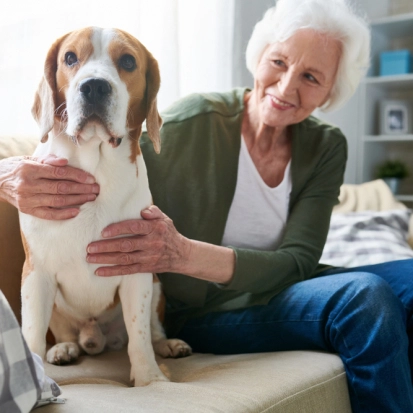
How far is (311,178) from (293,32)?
403mm

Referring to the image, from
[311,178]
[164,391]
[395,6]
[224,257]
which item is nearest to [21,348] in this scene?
[164,391]

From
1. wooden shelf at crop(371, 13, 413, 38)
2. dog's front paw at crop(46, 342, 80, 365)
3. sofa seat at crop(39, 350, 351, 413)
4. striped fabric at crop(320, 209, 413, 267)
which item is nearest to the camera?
sofa seat at crop(39, 350, 351, 413)

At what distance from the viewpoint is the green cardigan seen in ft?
4.77

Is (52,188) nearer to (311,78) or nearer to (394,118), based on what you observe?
(311,78)

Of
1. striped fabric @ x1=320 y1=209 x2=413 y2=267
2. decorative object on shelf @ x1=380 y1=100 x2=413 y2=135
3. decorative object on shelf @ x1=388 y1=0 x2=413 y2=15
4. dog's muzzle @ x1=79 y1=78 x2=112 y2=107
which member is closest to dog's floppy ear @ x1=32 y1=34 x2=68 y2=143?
dog's muzzle @ x1=79 y1=78 x2=112 y2=107

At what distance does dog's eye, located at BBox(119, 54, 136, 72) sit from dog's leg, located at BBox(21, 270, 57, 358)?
0.43m

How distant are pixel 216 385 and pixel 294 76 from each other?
2.82 feet

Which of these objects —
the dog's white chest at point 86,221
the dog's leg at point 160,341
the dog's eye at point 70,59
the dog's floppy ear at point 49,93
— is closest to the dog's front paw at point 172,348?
the dog's leg at point 160,341

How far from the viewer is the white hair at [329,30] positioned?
1592mm

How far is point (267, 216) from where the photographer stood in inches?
63.9

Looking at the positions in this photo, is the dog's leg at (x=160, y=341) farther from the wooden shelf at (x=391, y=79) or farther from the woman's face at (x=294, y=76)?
the wooden shelf at (x=391, y=79)

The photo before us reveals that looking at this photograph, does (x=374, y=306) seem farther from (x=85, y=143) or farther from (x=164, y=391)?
(x=85, y=143)

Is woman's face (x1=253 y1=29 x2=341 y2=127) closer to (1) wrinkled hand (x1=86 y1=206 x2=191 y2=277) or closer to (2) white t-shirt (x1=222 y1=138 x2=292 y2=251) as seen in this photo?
(2) white t-shirt (x1=222 y1=138 x2=292 y2=251)

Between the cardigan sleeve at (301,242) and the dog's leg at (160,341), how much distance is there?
168 mm
